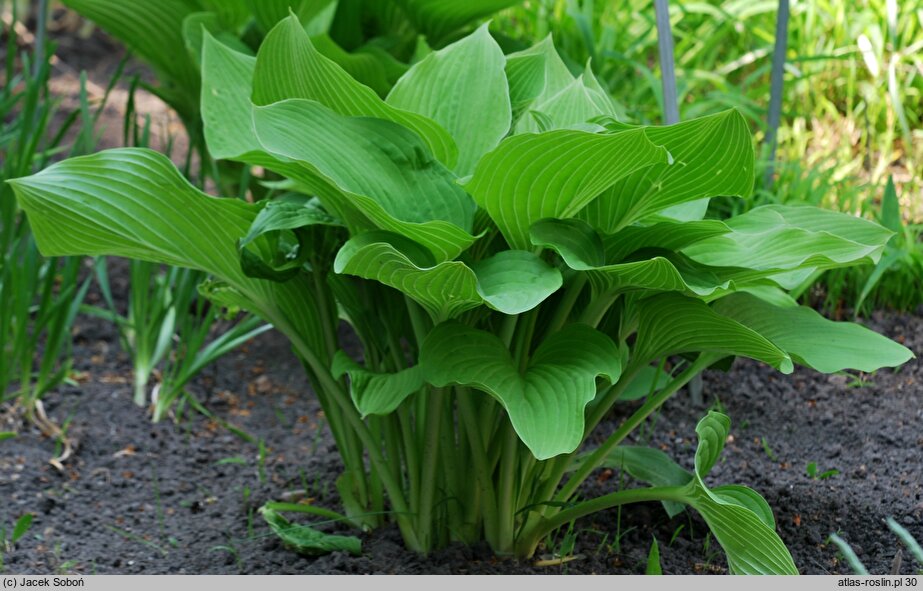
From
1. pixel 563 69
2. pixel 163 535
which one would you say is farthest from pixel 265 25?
pixel 163 535

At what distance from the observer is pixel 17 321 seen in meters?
1.93

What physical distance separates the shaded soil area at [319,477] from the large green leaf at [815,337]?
310 mm

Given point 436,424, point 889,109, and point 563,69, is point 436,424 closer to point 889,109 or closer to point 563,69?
point 563,69

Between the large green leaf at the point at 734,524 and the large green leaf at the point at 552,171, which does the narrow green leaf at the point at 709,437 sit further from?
the large green leaf at the point at 552,171

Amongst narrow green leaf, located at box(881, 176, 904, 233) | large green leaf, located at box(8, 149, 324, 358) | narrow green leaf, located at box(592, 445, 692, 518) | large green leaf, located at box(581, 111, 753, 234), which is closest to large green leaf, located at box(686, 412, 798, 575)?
narrow green leaf, located at box(592, 445, 692, 518)

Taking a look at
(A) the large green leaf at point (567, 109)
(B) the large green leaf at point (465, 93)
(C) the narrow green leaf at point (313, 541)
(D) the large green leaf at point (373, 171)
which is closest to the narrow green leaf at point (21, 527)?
(C) the narrow green leaf at point (313, 541)

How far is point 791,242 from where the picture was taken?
120cm

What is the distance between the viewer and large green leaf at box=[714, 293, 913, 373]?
4.05 feet

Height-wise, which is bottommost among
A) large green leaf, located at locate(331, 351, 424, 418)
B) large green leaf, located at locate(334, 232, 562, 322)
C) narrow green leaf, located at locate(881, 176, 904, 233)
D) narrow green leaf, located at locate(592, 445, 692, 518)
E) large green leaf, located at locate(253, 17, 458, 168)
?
narrow green leaf, located at locate(592, 445, 692, 518)

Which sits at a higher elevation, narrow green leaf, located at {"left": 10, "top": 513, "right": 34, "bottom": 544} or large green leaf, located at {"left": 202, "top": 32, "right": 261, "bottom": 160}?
large green leaf, located at {"left": 202, "top": 32, "right": 261, "bottom": 160}

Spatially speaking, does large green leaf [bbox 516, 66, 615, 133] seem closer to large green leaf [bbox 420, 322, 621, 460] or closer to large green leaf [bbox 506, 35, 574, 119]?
large green leaf [bbox 506, 35, 574, 119]

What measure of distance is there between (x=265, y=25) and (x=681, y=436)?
1.35 m

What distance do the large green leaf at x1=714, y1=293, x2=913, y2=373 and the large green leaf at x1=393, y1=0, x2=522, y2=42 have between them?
3.85 feet

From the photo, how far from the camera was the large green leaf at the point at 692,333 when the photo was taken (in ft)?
3.80
